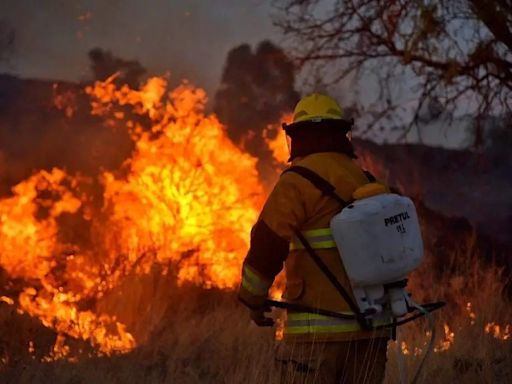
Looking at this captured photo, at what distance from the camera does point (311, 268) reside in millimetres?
3635

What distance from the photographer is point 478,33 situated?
8.62m

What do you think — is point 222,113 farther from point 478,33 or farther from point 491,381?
point 491,381

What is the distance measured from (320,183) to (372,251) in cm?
41

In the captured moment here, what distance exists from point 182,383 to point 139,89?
7.57m

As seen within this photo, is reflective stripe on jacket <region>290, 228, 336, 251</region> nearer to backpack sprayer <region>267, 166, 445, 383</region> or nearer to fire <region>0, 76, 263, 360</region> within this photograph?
backpack sprayer <region>267, 166, 445, 383</region>

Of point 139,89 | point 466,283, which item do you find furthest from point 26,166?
point 466,283

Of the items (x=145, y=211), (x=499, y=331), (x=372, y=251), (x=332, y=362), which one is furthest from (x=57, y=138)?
(x=372, y=251)

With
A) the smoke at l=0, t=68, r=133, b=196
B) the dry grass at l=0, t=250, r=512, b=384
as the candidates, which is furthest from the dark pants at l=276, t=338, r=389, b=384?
the smoke at l=0, t=68, r=133, b=196

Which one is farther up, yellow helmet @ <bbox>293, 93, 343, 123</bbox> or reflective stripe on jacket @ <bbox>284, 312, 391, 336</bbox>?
yellow helmet @ <bbox>293, 93, 343, 123</bbox>

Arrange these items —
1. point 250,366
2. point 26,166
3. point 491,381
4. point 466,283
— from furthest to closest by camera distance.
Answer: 1. point 26,166
2. point 466,283
3. point 250,366
4. point 491,381

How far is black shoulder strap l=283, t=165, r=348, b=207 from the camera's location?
3.58 metres

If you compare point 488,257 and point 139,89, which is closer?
point 139,89

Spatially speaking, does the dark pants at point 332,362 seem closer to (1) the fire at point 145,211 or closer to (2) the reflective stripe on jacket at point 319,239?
(2) the reflective stripe on jacket at point 319,239

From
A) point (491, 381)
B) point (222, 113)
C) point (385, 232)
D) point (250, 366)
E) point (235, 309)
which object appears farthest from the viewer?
point (222, 113)
